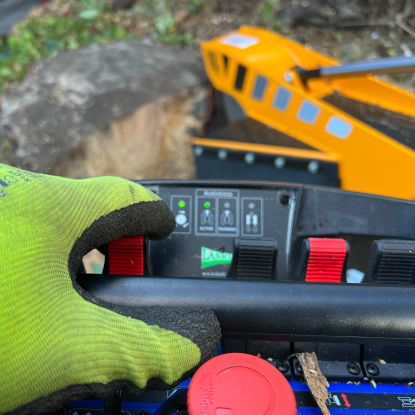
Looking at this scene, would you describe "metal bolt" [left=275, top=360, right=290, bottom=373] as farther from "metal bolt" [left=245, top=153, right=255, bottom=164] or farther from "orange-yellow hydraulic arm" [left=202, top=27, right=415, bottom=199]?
"metal bolt" [left=245, top=153, right=255, bottom=164]

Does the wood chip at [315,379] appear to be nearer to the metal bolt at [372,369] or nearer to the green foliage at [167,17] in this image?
the metal bolt at [372,369]

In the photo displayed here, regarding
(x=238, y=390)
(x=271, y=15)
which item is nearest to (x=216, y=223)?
(x=238, y=390)

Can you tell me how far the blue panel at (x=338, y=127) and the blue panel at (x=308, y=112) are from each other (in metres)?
0.09

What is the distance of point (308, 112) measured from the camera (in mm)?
2242

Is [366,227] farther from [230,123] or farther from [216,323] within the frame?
[230,123]

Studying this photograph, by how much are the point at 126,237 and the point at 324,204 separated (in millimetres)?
501

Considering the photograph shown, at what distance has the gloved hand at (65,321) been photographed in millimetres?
496

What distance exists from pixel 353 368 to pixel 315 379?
107 mm

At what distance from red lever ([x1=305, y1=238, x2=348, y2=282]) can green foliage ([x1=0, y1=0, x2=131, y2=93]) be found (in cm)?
258

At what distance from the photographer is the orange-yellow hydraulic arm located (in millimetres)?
1998

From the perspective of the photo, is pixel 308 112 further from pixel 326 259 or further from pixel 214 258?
pixel 326 259

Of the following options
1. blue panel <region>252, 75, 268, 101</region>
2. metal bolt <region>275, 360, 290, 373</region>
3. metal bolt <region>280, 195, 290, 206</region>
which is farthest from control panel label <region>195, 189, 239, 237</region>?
blue panel <region>252, 75, 268, 101</region>

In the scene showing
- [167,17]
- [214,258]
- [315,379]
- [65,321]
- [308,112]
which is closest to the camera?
[65,321]

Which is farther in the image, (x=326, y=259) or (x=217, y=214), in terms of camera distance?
(x=217, y=214)
